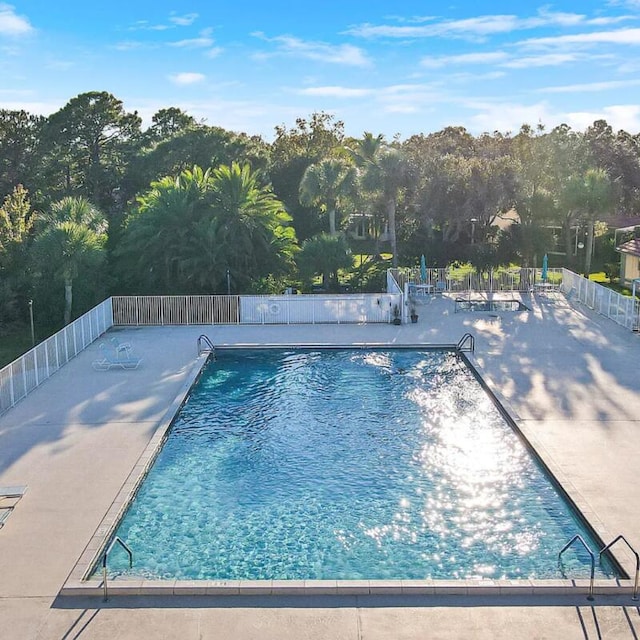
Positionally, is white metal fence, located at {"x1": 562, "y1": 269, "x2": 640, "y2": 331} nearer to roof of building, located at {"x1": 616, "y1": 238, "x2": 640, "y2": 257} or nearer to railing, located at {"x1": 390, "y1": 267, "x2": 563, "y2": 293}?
railing, located at {"x1": 390, "y1": 267, "x2": 563, "y2": 293}

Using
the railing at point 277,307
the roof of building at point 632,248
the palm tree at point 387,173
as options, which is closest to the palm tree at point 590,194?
the roof of building at point 632,248

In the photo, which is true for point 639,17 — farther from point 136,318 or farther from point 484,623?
point 484,623

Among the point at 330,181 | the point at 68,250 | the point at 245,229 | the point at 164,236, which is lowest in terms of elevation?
the point at 68,250

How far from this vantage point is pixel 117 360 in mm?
19844

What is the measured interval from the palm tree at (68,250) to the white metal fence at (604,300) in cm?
1632

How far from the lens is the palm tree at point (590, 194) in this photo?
3412cm

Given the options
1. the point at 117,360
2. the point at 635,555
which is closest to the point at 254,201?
the point at 117,360

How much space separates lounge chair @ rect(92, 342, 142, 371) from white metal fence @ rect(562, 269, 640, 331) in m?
14.1

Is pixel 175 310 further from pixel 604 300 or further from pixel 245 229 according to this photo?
pixel 604 300

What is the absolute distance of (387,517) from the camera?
473 inches

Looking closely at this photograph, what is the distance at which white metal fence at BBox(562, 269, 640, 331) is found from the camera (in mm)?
22766

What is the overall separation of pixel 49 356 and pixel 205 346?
4438mm

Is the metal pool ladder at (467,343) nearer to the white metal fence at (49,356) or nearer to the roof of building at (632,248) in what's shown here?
the white metal fence at (49,356)

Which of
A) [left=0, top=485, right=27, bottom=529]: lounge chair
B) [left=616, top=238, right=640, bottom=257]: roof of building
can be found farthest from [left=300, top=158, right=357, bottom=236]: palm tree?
[left=0, top=485, right=27, bottom=529]: lounge chair
